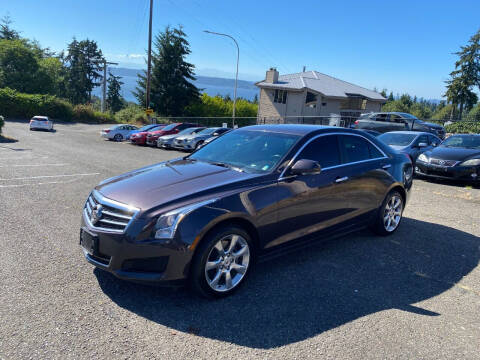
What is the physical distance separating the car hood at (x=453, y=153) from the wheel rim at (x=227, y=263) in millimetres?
9287

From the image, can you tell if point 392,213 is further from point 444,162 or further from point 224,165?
point 444,162

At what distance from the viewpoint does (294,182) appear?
4.11 m

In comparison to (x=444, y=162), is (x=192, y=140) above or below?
below

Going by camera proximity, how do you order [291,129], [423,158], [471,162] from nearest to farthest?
[291,129] < [471,162] < [423,158]

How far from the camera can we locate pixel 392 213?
568cm

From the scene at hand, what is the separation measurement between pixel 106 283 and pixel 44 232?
2.03 metres

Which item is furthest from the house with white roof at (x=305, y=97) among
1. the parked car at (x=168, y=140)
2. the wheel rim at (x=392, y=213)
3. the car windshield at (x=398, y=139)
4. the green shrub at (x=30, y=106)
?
the wheel rim at (x=392, y=213)

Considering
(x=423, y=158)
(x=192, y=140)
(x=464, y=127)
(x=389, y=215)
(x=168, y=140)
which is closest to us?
(x=389, y=215)

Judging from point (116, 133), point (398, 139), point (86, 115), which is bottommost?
point (116, 133)

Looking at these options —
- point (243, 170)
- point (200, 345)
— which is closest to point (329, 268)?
point (243, 170)

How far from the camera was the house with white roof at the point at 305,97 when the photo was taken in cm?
4222

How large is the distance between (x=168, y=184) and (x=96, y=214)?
0.74m

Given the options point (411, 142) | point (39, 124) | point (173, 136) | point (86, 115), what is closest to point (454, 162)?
point (411, 142)

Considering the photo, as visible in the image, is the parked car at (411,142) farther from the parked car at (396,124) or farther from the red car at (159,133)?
the red car at (159,133)
